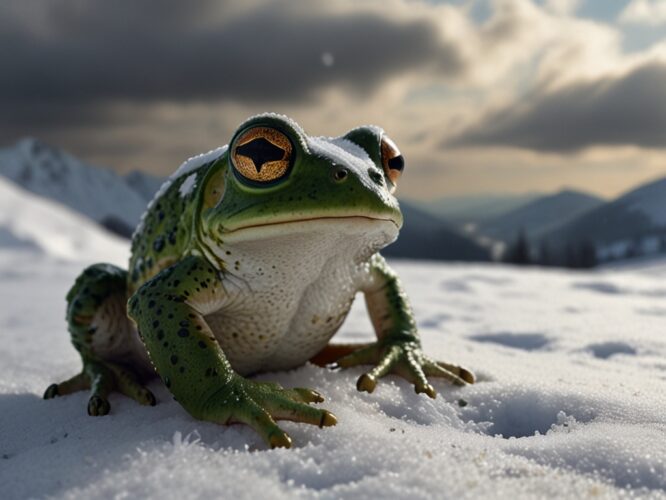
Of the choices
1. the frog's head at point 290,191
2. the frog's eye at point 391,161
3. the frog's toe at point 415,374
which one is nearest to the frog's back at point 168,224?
the frog's head at point 290,191

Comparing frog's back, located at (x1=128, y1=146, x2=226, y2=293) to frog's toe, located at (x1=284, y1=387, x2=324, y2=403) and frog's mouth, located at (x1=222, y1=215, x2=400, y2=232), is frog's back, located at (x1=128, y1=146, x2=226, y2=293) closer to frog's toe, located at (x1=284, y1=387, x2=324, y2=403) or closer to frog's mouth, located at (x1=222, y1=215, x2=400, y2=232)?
frog's mouth, located at (x1=222, y1=215, x2=400, y2=232)

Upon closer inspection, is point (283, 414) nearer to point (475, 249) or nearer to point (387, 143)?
point (387, 143)

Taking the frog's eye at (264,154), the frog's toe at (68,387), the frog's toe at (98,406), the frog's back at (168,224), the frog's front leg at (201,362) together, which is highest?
the frog's eye at (264,154)

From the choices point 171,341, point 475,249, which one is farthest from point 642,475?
point 475,249

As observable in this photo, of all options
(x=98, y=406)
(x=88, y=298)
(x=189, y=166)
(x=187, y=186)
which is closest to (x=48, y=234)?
(x=88, y=298)

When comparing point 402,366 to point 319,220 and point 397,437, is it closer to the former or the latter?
point 397,437

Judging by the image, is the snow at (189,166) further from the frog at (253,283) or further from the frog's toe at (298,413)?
the frog's toe at (298,413)
